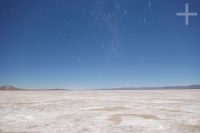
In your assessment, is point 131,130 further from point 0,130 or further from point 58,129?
point 0,130

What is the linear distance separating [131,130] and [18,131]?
4.32 meters

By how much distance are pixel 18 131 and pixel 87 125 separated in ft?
9.07

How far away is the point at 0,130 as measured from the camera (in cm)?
1023

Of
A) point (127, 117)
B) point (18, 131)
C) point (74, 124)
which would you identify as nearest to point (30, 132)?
point (18, 131)

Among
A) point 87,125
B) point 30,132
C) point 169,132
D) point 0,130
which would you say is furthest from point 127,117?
point 0,130

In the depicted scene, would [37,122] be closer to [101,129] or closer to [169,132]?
[101,129]

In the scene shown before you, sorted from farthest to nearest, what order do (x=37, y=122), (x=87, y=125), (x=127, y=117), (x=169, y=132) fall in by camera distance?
(x=127, y=117) → (x=37, y=122) → (x=87, y=125) → (x=169, y=132)

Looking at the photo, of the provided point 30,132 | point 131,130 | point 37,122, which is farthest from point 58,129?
point 131,130

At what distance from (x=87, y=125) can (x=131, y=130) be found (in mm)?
1987

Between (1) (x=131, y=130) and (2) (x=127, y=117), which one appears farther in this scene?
(2) (x=127, y=117)

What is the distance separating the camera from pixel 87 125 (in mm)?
11000

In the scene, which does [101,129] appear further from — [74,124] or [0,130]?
[0,130]

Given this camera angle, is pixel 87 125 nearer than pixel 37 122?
Yes

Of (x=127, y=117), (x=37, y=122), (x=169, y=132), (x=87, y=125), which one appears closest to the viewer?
(x=169, y=132)
